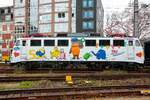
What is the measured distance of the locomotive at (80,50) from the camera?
91.5ft

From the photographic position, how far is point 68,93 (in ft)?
45.5

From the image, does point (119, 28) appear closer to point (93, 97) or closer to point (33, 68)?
point (33, 68)

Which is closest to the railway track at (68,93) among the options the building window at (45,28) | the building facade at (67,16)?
the building facade at (67,16)

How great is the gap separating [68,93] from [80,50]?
47.4 feet

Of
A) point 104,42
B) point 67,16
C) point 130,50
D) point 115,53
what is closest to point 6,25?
point 67,16

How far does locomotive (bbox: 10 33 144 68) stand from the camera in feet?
91.5

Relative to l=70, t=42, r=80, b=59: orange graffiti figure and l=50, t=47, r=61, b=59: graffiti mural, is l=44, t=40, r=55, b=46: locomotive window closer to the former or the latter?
l=50, t=47, r=61, b=59: graffiti mural

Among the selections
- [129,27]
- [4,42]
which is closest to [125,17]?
[129,27]

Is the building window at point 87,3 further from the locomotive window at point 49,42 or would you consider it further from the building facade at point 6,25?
the locomotive window at point 49,42

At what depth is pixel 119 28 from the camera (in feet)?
224

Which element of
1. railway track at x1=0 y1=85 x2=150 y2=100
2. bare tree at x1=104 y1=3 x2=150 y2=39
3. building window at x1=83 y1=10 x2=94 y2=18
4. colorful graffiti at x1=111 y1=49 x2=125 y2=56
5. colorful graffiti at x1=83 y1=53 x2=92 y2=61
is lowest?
railway track at x1=0 y1=85 x2=150 y2=100

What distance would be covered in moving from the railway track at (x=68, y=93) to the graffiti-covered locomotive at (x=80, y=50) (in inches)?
484

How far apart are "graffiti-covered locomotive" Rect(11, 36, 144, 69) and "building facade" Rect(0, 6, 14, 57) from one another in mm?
65132

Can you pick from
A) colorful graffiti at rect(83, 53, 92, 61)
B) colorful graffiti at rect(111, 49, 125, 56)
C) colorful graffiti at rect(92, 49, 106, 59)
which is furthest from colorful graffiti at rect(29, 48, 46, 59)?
colorful graffiti at rect(111, 49, 125, 56)
